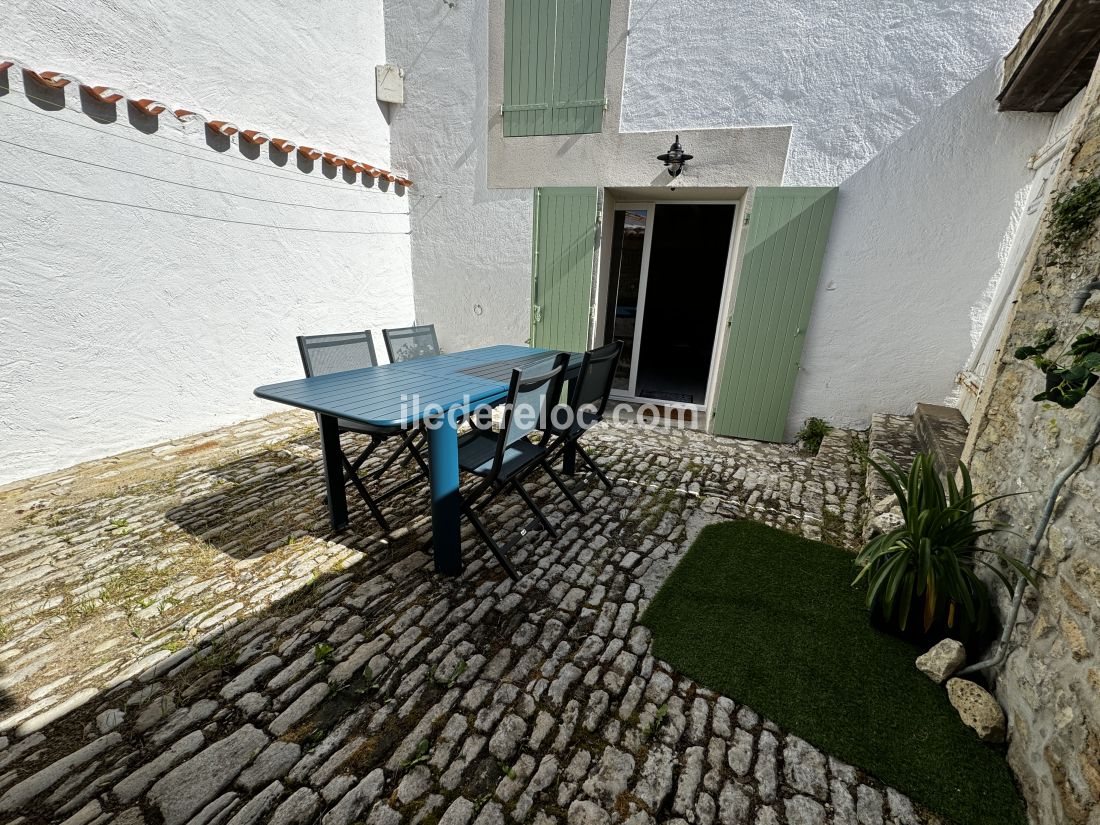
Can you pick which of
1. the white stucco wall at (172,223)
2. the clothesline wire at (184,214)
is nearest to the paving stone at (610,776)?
the white stucco wall at (172,223)

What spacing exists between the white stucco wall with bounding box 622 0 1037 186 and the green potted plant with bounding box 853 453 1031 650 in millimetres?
3468

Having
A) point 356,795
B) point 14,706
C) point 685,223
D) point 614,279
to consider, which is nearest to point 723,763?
point 356,795

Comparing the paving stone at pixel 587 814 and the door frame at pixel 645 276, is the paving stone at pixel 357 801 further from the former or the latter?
the door frame at pixel 645 276

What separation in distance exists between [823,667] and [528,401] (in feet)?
6.10

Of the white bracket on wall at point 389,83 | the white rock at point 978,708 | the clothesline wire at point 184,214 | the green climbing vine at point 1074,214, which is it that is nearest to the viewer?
the white rock at point 978,708

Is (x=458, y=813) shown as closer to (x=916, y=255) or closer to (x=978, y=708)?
(x=978, y=708)

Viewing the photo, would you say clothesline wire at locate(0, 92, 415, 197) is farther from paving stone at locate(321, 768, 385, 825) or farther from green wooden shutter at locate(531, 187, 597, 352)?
paving stone at locate(321, 768, 385, 825)

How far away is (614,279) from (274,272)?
3.94m

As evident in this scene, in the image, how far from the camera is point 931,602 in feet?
6.28

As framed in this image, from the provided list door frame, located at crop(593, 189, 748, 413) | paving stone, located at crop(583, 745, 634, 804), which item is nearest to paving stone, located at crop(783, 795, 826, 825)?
paving stone, located at crop(583, 745, 634, 804)

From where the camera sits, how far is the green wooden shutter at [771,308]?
425cm

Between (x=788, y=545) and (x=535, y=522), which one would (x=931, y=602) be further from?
(x=535, y=522)

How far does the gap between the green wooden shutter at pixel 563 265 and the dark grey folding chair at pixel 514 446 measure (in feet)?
8.55

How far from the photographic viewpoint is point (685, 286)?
8.78 meters
